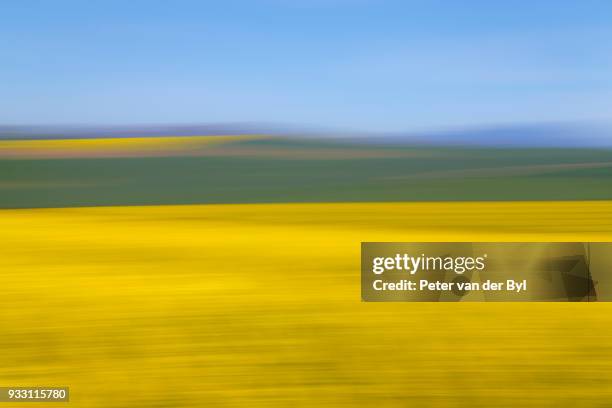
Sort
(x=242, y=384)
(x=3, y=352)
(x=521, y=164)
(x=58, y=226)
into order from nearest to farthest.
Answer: (x=242, y=384)
(x=3, y=352)
(x=58, y=226)
(x=521, y=164)

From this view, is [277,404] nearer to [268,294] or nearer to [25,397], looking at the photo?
[25,397]

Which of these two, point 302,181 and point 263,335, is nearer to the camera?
point 263,335

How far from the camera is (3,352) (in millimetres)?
3615

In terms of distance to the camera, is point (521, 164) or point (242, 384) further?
point (521, 164)

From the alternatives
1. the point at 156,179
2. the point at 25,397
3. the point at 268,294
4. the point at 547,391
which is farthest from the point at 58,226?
the point at 547,391

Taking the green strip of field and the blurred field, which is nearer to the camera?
the blurred field

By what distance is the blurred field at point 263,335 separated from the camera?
3148mm

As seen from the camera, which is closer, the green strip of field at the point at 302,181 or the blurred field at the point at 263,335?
the blurred field at the point at 263,335

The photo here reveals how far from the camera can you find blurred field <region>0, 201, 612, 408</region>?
3148mm

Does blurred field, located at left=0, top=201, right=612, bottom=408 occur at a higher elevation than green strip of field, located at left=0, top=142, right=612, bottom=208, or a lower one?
lower

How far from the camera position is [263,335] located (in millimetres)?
3918

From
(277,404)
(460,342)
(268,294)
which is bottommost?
(277,404)

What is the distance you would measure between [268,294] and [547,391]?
2.09 meters

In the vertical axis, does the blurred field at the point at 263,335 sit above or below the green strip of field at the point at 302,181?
below
